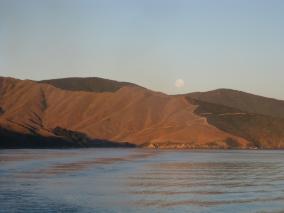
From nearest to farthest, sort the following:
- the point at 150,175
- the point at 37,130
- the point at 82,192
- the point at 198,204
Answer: the point at 198,204
the point at 82,192
the point at 150,175
the point at 37,130

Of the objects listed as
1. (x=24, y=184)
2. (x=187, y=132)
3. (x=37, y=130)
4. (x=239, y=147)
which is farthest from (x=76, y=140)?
(x=24, y=184)

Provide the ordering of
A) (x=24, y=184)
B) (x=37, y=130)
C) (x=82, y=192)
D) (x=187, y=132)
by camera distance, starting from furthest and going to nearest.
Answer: (x=187, y=132), (x=37, y=130), (x=24, y=184), (x=82, y=192)

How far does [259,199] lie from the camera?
35719 mm

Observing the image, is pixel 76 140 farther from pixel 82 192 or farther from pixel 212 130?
pixel 82 192

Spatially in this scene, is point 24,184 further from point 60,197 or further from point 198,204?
point 198,204

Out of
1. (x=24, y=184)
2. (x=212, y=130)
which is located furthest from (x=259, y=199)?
(x=212, y=130)

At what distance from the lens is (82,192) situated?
1499 inches

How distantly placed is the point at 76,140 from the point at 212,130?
1694 inches

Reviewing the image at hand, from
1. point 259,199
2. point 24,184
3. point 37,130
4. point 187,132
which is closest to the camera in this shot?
point 259,199

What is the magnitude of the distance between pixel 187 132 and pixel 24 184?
492 feet

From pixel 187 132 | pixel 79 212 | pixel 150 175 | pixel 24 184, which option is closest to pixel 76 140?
pixel 187 132

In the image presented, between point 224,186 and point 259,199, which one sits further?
point 224,186

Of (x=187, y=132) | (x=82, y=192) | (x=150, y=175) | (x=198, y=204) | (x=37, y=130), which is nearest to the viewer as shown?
(x=198, y=204)

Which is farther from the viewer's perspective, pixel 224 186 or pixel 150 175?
pixel 150 175
